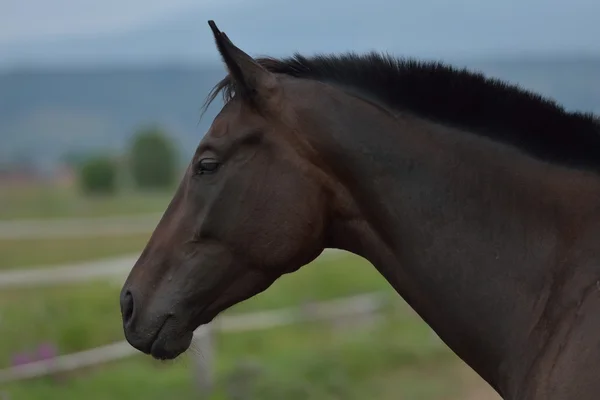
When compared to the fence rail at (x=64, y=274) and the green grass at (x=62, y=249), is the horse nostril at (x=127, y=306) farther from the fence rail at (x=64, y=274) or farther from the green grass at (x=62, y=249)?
the green grass at (x=62, y=249)

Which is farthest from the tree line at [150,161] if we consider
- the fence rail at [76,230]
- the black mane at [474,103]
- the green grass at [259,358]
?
the black mane at [474,103]

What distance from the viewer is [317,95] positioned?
9.04 ft

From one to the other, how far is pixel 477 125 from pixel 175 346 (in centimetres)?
122

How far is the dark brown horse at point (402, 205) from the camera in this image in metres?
2.51

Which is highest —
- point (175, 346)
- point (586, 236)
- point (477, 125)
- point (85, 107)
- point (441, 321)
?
point (477, 125)

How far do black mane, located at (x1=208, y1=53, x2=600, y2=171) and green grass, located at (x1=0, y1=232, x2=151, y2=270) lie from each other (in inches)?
513

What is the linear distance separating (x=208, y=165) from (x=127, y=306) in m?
0.56

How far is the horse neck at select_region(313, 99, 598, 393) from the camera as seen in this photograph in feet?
8.26

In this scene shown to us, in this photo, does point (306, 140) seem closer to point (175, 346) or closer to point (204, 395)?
point (175, 346)

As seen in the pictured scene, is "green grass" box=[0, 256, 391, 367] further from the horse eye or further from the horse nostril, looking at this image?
the horse eye

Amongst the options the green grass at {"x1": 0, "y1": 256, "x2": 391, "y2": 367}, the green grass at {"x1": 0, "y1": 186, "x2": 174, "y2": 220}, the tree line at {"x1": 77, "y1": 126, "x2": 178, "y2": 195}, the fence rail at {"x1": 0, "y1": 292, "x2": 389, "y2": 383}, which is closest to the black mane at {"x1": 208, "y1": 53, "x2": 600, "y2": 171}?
the fence rail at {"x1": 0, "y1": 292, "x2": 389, "y2": 383}

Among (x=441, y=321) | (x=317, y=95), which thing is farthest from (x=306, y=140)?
(x=441, y=321)

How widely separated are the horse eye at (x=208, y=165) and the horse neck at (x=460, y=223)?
1.11ft

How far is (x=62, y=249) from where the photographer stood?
706 inches
